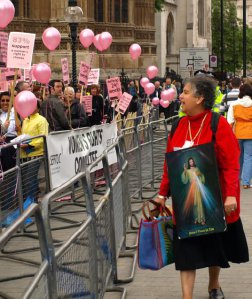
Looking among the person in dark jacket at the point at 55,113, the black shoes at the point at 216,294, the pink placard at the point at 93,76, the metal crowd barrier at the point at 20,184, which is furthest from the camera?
the pink placard at the point at 93,76

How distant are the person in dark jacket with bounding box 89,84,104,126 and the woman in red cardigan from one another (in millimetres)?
12023

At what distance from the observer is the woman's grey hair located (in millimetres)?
7004

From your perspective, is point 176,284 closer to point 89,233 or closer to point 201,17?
point 89,233

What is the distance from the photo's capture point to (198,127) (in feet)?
23.0

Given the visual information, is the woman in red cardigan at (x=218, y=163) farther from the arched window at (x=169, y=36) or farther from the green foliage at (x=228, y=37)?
the green foliage at (x=228, y=37)

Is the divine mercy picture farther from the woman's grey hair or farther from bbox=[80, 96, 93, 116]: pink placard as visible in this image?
bbox=[80, 96, 93, 116]: pink placard

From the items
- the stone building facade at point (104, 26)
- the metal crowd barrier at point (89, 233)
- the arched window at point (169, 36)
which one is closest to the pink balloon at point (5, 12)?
the metal crowd barrier at point (89, 233)

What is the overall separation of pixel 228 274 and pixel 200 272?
0.86 ft

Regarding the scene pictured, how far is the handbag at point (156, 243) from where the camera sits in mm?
7164

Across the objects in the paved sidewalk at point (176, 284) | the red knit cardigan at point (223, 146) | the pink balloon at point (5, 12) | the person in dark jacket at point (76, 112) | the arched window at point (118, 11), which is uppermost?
the arched window at point (118, 11)

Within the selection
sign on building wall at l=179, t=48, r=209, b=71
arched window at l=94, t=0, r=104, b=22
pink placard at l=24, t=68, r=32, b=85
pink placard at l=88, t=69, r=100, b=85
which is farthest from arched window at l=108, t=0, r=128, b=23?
pink placard at l=24, t=68, r=32, b=85

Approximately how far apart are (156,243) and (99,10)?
36.8m

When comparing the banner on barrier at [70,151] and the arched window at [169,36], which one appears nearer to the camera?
the banner on barrier at [70,151]

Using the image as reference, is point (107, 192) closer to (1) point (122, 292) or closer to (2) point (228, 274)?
(1) point (122, 292)
